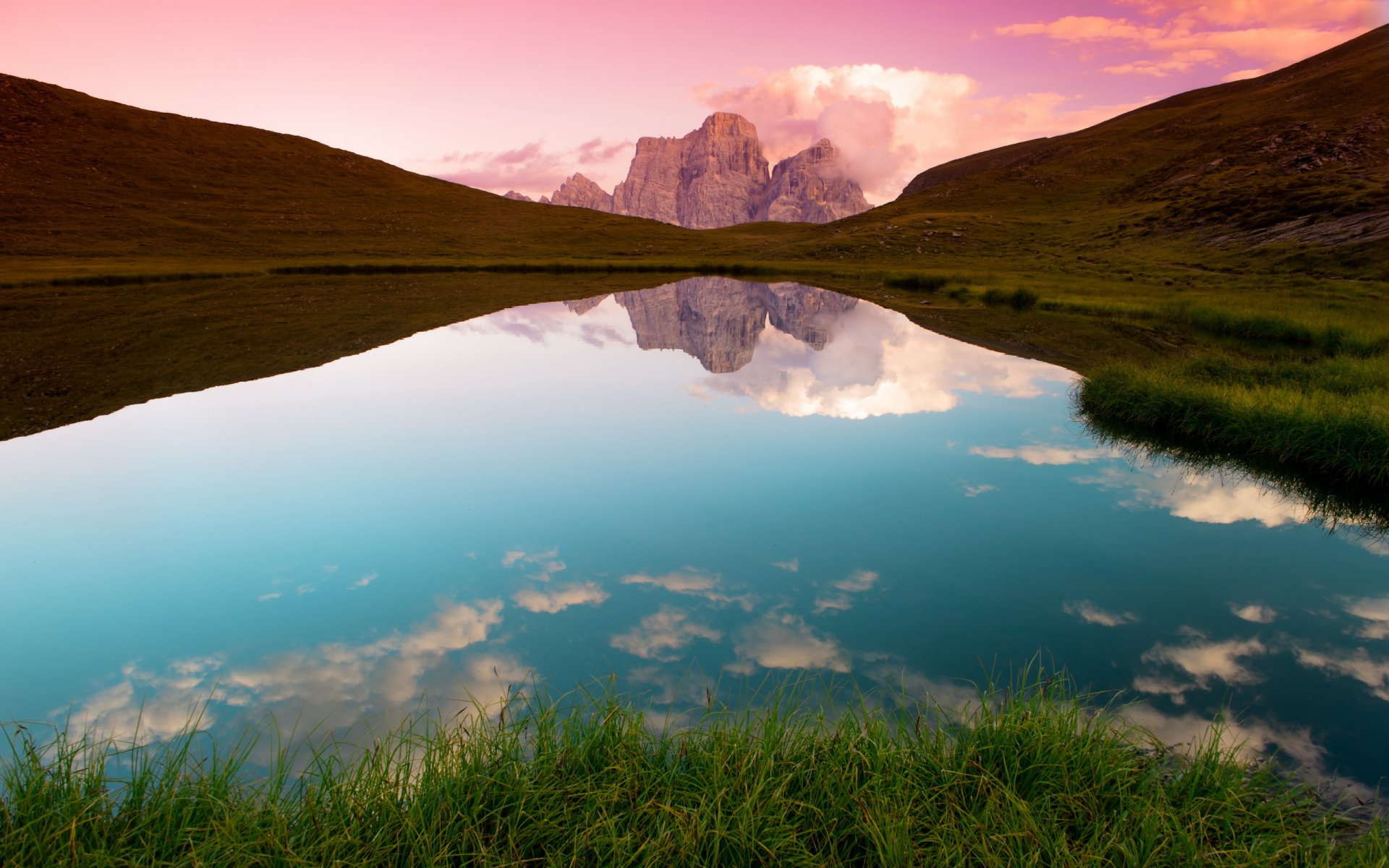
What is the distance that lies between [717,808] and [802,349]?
2952 cm

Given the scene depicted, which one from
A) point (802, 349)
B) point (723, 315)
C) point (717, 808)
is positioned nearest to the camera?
point (717, 808)

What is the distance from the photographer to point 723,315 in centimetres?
4453

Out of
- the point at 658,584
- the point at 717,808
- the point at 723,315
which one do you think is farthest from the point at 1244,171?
the point at 717,808

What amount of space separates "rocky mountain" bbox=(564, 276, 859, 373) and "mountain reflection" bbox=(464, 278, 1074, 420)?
110 mm

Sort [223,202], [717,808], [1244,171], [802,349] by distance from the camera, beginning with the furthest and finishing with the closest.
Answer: [223,202]
[1244,171]
[802,349]
[717,808]

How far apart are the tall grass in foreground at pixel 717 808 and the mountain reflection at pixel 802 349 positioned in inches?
637

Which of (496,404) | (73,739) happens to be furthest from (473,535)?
(496,404)

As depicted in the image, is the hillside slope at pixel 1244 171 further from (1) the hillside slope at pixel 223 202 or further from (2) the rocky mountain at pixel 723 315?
(1) the hillside slope at pixel 223 202

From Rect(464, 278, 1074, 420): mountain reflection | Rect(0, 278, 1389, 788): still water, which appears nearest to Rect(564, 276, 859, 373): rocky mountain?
Rect(464, 278, 1074, 420): mountain reflection

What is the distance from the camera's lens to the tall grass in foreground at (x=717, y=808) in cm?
450

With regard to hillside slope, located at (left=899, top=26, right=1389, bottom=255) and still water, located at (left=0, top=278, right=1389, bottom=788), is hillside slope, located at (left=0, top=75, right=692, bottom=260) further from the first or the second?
still water, located at (left=0, top=278, right=1389, bottom=788)

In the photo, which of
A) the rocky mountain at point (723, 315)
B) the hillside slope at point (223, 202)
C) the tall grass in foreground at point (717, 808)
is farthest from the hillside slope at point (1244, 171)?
the tall grass in foreground at point (717, 808)

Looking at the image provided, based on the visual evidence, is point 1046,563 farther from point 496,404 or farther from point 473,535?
point 496,404

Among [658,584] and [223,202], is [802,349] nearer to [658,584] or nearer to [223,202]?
[658,584]
